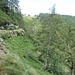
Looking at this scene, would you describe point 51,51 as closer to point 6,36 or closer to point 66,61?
point 66,61

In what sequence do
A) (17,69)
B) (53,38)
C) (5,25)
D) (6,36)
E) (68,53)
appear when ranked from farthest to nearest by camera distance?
(5,25) → (6,36) → (53,38) → (68,53) → (17,69)

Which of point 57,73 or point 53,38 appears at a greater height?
point 53,38

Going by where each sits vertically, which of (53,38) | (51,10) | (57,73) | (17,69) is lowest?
(57,73)

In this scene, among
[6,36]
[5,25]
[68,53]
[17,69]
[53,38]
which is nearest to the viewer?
[17,69]

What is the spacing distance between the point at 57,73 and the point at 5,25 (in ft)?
87.1

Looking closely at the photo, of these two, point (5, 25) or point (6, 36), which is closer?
point (6, 36)

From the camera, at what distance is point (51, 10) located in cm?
4141

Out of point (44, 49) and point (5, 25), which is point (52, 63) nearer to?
Answer: point (44, 49)

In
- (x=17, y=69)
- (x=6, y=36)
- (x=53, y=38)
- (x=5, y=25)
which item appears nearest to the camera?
(x=17, y=69)

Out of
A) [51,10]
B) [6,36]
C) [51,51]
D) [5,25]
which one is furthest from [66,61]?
[5,25]

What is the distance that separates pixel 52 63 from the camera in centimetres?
4269

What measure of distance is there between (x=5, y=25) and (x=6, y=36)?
43.1ft

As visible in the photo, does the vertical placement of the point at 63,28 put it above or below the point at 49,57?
above

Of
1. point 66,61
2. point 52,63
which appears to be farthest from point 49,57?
point 66,61
